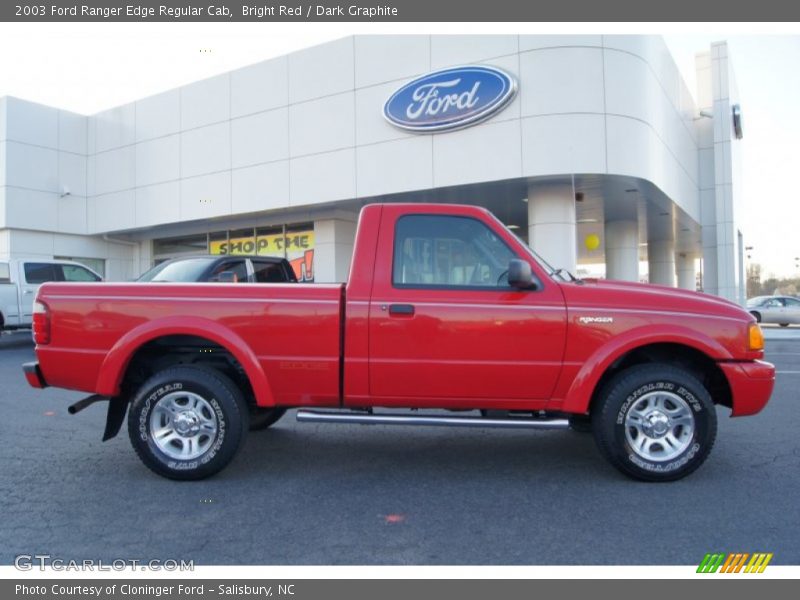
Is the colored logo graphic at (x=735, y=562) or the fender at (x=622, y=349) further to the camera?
the fender at (x=622, y=349)

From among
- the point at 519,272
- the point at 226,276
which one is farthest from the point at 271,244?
the point at 519,272

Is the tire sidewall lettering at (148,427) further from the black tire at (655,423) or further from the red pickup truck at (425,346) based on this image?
the black tire at (655,423)

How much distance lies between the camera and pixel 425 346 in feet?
14.1

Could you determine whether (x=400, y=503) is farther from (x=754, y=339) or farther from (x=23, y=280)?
(x=23, y=280)

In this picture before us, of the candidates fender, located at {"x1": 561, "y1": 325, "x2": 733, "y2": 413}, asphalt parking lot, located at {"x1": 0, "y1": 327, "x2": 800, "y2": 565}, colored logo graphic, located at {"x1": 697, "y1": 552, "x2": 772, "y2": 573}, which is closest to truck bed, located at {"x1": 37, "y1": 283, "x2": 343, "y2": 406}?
asphalt parking lot, located at {"x1": 0, "y1": 327, "x2": 800, "y2": 565}

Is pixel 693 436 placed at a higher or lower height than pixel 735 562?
higher

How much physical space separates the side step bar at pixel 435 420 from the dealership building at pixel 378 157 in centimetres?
988

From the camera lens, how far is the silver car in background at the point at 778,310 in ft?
78.7

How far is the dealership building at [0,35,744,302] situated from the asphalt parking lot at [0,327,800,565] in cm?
916

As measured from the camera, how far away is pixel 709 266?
78.3 feet

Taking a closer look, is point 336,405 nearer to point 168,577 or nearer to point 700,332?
point 168,577

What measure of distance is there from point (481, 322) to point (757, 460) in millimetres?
2699

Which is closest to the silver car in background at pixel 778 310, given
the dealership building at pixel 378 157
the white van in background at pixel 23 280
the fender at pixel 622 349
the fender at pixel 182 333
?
the dealership building at pixel 378 157

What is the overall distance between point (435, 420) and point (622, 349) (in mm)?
1437
